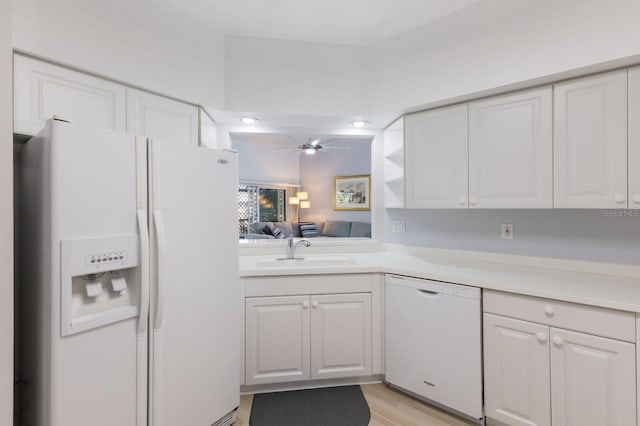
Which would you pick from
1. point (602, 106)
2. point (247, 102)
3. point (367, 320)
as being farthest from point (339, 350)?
point (602, 106)

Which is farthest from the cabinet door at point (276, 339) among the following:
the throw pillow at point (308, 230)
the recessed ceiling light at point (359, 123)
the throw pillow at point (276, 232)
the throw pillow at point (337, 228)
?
the throw pillow at point (308, 230)

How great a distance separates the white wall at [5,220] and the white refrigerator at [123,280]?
0.29ft

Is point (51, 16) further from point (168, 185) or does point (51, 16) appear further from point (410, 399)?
point (410, 399)

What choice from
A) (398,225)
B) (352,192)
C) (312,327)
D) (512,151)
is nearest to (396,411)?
(312,327)

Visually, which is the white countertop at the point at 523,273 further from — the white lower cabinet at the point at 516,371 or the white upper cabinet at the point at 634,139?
the white upper cabinet at the point at 634,139

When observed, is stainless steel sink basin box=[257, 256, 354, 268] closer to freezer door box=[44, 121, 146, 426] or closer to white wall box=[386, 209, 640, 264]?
white wall box=[386, 209, 640, 264]

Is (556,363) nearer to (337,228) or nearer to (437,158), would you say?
(437,158)

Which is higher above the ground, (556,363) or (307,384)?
(556,363)

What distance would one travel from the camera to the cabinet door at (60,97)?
1.40m

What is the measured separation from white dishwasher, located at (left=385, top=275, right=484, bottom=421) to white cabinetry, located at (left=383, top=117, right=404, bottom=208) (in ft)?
2.51

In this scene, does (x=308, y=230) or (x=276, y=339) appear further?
(x=308, y=230)

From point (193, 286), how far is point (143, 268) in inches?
11.3

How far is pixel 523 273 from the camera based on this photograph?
A: 1.88 meters

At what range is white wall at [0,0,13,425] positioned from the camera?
3.57ft
